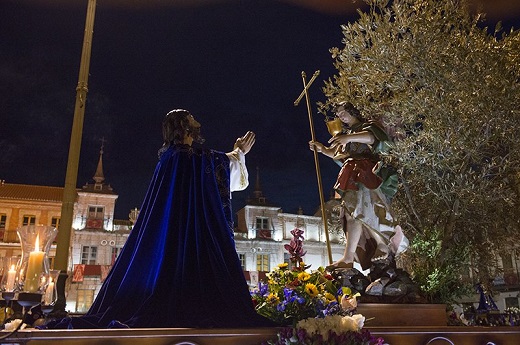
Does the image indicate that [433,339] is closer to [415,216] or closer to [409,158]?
[409,158]

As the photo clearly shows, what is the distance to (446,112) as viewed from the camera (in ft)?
34.6

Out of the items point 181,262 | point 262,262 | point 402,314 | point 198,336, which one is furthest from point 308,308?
point 262,262

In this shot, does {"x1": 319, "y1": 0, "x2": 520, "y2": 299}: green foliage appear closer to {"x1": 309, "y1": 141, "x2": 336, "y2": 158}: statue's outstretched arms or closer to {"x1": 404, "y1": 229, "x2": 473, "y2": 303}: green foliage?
{"x1": 404, "y1": 229, "x2": 473, "y2": 303}: green foliage

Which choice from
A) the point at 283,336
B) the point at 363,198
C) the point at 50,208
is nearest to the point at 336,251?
the point at 50,208

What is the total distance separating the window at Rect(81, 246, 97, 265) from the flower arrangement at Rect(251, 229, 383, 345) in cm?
2916

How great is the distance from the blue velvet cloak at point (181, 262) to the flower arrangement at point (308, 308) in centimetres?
32

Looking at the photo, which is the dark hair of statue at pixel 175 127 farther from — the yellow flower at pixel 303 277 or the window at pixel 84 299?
the window at pixel 84 299

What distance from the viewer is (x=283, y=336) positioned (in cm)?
353

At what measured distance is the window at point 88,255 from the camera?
31.6m

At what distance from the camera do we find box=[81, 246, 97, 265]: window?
31614 millimetres

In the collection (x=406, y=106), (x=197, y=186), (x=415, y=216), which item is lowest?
(x=197, y=186)

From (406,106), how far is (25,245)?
9.68 meters

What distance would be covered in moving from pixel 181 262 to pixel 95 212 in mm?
31552

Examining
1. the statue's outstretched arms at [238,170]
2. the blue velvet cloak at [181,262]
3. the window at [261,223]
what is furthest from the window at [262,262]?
the blue velvet cloak at [181,262]
